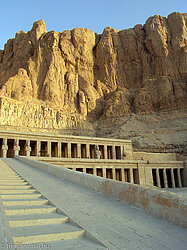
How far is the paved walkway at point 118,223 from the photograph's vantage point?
4.07 metres

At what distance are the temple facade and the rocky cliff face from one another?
10817 millimetres

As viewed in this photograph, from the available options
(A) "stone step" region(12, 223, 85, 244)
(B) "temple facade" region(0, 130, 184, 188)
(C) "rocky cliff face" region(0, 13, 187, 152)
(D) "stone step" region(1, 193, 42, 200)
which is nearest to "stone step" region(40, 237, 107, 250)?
(A) "stone step" region(12, 223, 85, 244)

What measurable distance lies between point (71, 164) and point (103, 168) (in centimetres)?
456

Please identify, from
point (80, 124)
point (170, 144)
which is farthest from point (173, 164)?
point (80, 124)

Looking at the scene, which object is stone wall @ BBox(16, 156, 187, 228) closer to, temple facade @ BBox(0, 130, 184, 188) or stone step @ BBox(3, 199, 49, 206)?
stone step @ BBox(3, 199, 49, 206)

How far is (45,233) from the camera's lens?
13.7 feet

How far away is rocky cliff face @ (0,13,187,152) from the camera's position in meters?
52.6

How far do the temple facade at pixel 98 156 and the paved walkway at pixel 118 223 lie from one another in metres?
16.1

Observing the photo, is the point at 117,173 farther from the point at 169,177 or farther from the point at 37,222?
the point at 37,222

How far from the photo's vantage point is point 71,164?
24156mm

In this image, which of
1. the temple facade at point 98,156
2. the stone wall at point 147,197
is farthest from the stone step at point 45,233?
the temple facade at point 98,156

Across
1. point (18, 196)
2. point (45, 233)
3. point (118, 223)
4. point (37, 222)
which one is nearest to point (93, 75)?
point (18, 196)

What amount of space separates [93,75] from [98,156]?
38917 millimetres

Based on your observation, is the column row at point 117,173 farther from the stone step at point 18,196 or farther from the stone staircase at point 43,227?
the stone staircase at point 43,227
